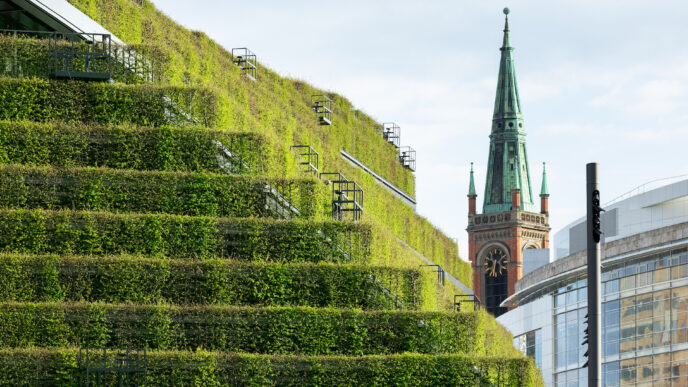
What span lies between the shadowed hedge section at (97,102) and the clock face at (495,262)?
5409 inches

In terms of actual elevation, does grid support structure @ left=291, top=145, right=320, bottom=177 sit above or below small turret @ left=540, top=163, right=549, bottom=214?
below

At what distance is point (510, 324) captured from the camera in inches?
3211

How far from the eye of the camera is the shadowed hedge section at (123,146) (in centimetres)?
3619

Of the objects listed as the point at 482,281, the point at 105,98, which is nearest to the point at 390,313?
the point at 105,98

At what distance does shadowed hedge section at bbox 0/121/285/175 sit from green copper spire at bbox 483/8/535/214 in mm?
134710

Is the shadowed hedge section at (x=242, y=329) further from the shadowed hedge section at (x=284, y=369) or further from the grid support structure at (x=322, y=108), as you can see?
the grid support structure at (x=322, y=108)

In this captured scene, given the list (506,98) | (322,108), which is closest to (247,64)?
(322,108)

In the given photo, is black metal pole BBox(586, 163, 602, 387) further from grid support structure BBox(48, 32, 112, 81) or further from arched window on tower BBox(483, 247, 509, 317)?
arched window on tower BBox(483, 247, 509, 317)

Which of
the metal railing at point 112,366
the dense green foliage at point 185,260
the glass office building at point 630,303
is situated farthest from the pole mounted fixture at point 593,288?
the glass office building at point 630,303

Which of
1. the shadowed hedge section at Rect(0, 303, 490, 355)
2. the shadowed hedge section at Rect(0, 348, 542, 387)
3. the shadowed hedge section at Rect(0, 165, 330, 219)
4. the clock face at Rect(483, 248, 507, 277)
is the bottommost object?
the shadowed hedge section at Rect(0, 348, 542, 387)

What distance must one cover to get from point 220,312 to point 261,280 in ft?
6.13

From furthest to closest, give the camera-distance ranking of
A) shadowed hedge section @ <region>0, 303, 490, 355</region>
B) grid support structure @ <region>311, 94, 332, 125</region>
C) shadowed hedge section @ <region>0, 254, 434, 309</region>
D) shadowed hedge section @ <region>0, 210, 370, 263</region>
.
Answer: grid support structure @ <region>311, 94, 332, 125</region>
shadowed hedge section @ <region>0, 210, 370, 263</region>
shadowed hedge section @ <region>0, 254, 434, 309</region>
shadowed hedge section @ <region>0, 303, 490, 355</region>

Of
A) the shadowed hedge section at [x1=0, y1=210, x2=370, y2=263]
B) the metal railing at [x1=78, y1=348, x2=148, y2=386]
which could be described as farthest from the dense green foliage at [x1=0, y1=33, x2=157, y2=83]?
the metal railing at [x1=78, y1=348, x2=148, y2=386]

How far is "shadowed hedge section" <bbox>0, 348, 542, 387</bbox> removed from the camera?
30219mm
